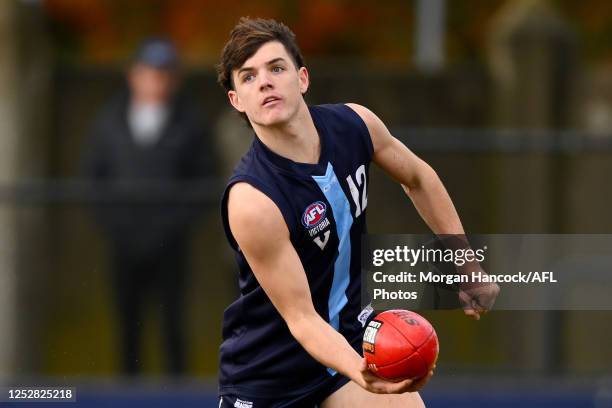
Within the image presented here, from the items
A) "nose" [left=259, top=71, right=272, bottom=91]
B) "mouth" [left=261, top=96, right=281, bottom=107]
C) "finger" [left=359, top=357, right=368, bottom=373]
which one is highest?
"nose" [left=259, top=71, right=272, bottom=91]

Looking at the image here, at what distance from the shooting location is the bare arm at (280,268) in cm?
589

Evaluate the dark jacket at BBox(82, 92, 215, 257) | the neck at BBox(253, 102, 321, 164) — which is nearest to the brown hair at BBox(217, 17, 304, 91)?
the neck at BBox(253, 102, 321, 164)

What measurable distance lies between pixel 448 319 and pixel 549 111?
2.55 meters

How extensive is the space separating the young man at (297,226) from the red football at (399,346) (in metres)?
0.06

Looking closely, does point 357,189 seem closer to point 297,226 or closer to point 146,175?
point 297,226

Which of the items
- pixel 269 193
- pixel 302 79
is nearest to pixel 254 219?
pixel 269 193

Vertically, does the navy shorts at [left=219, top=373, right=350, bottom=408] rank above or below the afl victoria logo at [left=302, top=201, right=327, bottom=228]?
below

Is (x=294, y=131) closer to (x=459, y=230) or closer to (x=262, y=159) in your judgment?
(x=262, y=159)

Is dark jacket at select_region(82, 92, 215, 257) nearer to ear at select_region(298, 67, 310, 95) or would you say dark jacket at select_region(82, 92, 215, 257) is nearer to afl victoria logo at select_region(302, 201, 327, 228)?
ear at select_region(298, 67, 310, 95)

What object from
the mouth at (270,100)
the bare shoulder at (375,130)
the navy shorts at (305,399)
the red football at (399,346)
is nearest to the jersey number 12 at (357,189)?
the bare shoulder at (375,130)

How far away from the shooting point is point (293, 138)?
6203mm

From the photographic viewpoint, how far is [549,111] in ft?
37.9

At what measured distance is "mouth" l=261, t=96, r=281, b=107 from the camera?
6.01m

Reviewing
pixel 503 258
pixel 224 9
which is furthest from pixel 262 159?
pixel 224 9
